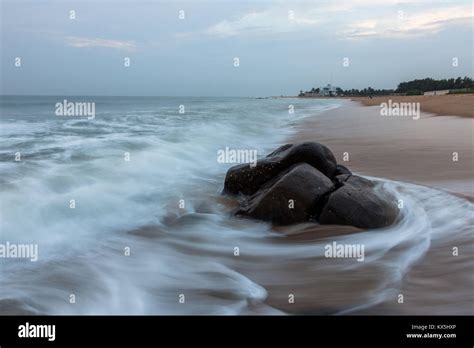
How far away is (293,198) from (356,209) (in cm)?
92

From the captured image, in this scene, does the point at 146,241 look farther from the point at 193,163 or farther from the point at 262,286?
the point at 193,163

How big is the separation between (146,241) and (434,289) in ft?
12.5

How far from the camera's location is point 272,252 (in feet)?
19.0

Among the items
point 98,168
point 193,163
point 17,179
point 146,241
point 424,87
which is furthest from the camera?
point 424,87
